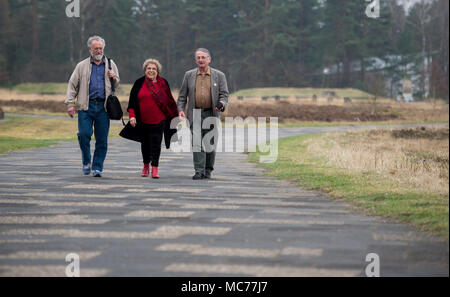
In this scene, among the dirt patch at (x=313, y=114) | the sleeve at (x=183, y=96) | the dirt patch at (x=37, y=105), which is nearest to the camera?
the sleeve at (x=183, y=96)

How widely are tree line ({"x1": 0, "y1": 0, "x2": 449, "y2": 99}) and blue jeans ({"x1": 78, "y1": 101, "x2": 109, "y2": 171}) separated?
63.8 metres

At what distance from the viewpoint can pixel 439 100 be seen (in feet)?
203

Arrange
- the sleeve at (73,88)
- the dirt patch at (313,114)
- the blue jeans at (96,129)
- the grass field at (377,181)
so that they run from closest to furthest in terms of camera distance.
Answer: the grass field at (377,181) → the sleeve at (73,88) → the blue jeans at (96,129) → the dirt patch at (313,114)

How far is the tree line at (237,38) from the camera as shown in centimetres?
7556

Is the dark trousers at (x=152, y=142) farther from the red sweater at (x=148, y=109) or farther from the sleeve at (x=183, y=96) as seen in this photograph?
the sleeve at (x=183, y=96)

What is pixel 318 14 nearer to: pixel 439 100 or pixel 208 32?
pixel 208 32

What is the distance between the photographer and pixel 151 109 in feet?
34.3

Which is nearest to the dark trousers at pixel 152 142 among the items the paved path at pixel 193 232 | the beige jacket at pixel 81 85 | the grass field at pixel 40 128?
the paved path at pixel 193 232

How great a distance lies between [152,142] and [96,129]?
929 mm

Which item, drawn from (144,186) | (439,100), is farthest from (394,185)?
(439,100)

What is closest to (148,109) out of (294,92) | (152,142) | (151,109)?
(151,109)

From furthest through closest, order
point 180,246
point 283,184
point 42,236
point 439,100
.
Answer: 1. point 439,100
2. point 283,184
3. point 42,236
4. point 180,246

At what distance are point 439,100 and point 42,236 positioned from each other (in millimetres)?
60510
